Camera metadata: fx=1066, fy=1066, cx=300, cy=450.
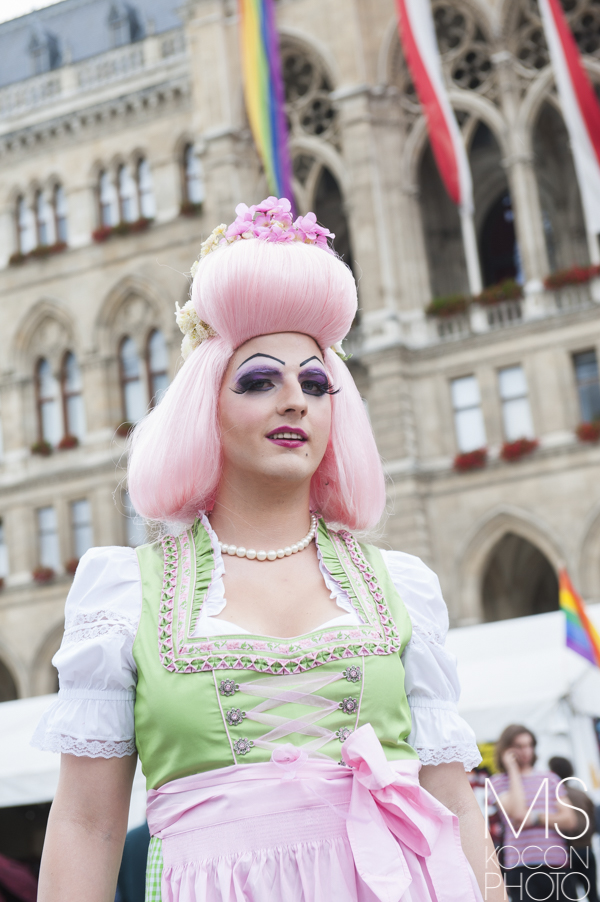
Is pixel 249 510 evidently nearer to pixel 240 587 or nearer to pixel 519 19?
pixel 240 587

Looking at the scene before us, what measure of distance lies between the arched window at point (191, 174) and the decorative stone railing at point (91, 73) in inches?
78.4

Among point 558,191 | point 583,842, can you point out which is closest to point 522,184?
point 558,191

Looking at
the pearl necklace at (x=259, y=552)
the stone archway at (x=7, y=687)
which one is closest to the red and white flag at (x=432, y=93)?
the pearl necklace at (x=259, y=552)

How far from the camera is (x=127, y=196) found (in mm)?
23812

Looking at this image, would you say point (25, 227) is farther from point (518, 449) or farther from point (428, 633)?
point (428, 633)

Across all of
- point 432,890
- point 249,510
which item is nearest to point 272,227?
point 249,510

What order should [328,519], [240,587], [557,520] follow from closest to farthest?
1. [240,587]
2. [328,519]
3. [557,520]

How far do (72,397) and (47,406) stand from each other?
0.68m

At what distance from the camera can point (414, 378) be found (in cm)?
1952

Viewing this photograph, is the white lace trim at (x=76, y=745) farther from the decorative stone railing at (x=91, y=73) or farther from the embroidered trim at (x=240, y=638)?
the decorative stone railing at (x=91, y=73)

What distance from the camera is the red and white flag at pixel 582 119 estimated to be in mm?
13406

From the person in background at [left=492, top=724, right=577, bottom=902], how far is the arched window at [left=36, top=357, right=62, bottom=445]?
62.3ft

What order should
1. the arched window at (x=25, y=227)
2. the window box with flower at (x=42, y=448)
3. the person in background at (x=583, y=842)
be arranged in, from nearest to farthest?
1. the person in background at (x=583, y=842)
2. the window box with flower at (x=42, y=448)
3. the arched window at (x=25, y=227)

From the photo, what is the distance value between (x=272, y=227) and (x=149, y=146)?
2244cm
